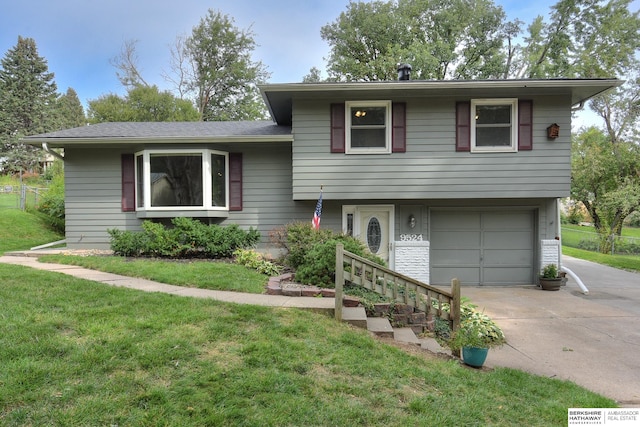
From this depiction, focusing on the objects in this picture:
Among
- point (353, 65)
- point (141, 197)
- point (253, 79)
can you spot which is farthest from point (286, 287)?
point (253, 79)

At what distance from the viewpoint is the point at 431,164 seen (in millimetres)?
8055

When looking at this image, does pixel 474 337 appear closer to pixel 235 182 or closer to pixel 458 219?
pixel 458 219

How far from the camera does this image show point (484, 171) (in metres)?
8.01

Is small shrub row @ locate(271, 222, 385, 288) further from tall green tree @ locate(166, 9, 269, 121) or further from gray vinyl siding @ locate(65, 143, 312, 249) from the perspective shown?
tall green tree @ locate(166, 9, 269, 121)

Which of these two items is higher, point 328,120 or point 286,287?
point 328,120

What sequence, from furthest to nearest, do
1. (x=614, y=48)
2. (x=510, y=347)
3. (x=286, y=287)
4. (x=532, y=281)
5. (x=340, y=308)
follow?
(x=614, y=48), (x=532, y=281), (x=286, y=287), (x=510, y=347), (x=340, y=308)

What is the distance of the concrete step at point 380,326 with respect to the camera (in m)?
4.21

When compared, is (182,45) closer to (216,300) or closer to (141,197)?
(141,197)

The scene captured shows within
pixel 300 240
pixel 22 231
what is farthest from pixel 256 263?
pixel 22 231

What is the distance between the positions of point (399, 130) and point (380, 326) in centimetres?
514

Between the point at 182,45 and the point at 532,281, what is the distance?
2364 cm

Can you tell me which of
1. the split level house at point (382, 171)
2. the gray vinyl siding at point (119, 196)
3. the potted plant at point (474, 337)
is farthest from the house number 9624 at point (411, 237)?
the potted plant at point (474, 337)

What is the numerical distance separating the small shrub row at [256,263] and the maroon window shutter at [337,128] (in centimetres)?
311

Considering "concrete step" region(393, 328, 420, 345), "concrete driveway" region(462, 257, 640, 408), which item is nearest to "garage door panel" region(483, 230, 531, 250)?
"concrete driveway" region(462, 257, 640, 408)
